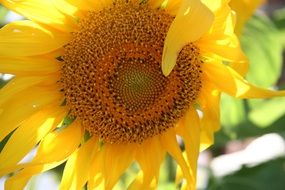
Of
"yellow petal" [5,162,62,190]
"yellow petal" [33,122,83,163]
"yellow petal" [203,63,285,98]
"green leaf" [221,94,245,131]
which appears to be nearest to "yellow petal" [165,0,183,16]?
"yellow petal" [203,63,285,98]

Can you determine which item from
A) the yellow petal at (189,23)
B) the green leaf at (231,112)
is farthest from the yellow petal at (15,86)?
the green leaf at (231,112)

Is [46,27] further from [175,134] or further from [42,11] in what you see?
[175,134]

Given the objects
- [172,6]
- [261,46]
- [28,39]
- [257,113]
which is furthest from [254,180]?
[28,39]

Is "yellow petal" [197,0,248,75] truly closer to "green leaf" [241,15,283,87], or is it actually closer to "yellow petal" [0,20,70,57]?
"yellow petal" [0,20,70,57]

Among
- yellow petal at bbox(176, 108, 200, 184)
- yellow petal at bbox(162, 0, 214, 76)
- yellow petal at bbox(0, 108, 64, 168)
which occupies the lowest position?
yellow petal at bbox(176, 108, 200, 184)

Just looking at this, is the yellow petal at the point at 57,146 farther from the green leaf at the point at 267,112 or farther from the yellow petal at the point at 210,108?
the green leaf at the point at 267,112
